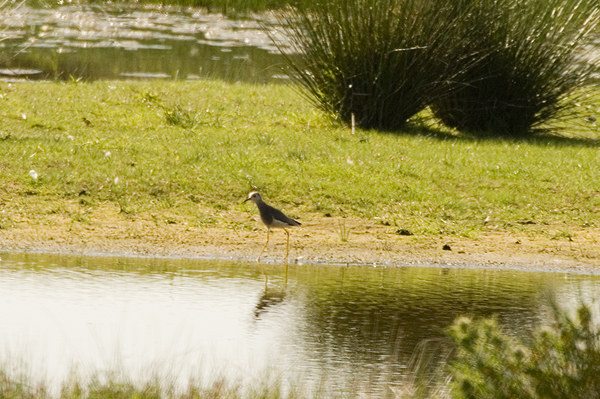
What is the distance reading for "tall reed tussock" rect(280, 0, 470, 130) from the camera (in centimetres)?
1459

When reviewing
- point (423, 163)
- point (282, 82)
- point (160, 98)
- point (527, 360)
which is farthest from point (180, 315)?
point (282, 82)

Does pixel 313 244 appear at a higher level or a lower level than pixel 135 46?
lower

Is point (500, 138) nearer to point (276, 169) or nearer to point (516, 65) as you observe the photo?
point (516, 65)

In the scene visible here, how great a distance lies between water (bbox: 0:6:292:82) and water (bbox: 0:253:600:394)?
985 centimetres

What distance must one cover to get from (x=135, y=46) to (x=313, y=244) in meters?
17.7

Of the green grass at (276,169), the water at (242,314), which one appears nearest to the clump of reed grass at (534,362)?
the water at (242,314)

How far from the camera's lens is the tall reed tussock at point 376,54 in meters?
14.6

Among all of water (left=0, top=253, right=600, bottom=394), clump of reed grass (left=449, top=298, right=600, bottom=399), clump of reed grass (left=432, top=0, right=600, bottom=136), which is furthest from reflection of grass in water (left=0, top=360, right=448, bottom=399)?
clump of reed grass (left=432, top=0, right=600, bottom=136)

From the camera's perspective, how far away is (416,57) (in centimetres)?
1474

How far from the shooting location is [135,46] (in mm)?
27094

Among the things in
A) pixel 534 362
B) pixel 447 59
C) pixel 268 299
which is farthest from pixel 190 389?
pixel 447 59

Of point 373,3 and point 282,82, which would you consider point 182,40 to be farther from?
point 373,3

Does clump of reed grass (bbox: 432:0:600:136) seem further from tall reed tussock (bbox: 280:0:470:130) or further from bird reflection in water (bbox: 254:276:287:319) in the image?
bird reflection in water (bbox: 254:276:287:319)

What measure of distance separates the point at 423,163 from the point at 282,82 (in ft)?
30.8
